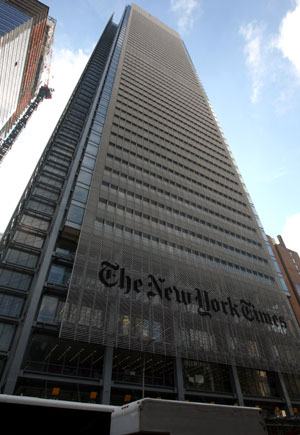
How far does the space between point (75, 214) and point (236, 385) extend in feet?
74.8

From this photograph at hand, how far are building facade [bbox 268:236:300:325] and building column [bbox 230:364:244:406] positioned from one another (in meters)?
41.7

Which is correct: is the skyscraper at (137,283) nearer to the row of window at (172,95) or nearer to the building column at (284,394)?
the building column at (284,394)

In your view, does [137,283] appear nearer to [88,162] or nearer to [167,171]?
[88,162]

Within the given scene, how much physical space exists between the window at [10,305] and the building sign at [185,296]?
8.36 m

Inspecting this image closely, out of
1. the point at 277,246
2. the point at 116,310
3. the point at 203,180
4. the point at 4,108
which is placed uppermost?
the point at 4,108

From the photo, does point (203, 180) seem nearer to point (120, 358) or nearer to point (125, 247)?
point (125, 247)

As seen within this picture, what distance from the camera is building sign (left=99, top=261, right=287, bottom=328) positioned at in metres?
24.2

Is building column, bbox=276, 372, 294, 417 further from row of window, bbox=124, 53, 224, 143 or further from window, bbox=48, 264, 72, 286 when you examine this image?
row of window, bbox=124, 53, 224, 143

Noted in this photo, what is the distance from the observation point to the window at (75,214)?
2816 cm

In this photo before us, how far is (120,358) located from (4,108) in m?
59.7

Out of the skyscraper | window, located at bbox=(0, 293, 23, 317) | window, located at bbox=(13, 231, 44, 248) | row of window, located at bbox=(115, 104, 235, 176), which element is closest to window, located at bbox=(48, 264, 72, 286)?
the skyscraper

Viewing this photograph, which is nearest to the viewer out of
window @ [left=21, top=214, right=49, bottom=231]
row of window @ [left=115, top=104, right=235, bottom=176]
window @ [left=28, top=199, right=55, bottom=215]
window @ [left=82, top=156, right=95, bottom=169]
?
window @ [left=21, top=214, right=49, bottom=231]

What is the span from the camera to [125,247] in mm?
27578

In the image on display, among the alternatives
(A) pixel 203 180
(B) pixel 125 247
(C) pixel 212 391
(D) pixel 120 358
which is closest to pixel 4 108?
(A) pixel 203 180
